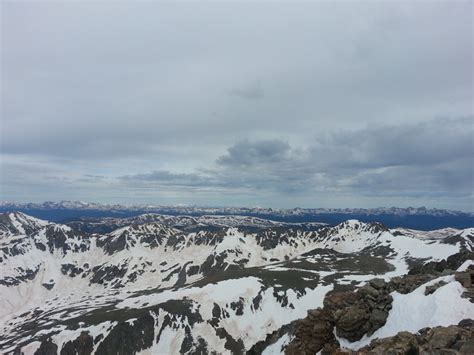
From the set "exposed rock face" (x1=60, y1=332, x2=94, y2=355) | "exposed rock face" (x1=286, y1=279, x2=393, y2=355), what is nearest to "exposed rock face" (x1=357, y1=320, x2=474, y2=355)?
"exposed rock face" (x1=286, y1=279, x2=393, y2=355)

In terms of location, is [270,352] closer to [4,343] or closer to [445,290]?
[445,290]

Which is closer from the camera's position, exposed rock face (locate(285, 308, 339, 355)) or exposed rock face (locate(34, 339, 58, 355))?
exposed rock face (locate(285, 308, 339, 355))

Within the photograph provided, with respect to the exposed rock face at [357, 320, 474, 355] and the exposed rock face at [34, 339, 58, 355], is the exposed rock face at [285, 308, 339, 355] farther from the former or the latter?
the exposed rock face at [34, 339, 58, 355]

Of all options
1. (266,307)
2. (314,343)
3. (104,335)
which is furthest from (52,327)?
(314,343)

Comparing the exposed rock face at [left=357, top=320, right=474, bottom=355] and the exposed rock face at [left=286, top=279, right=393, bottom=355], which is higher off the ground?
the exposed rock face at [left=357, top=320, right=474, bottom=355]

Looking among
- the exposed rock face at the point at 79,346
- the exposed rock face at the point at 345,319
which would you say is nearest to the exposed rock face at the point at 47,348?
→ the exposed rock face at the point at 79,346

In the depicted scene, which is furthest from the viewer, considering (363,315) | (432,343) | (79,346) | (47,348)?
(79,346)

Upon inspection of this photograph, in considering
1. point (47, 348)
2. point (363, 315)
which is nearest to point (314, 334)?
point (363, 315)

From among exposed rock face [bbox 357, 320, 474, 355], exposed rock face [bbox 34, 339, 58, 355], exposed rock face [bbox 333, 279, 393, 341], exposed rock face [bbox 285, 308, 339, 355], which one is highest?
exposed rock face [bbox 357, 320, 474, 355]

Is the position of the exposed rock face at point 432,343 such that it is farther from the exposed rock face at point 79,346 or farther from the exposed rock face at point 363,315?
the exposed rock face at point 79,346

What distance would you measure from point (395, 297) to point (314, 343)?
14.9 m

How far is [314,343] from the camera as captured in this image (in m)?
51.4

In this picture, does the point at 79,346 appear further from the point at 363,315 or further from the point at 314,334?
the point at 363,315

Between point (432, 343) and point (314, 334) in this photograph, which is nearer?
point (432, 343)
